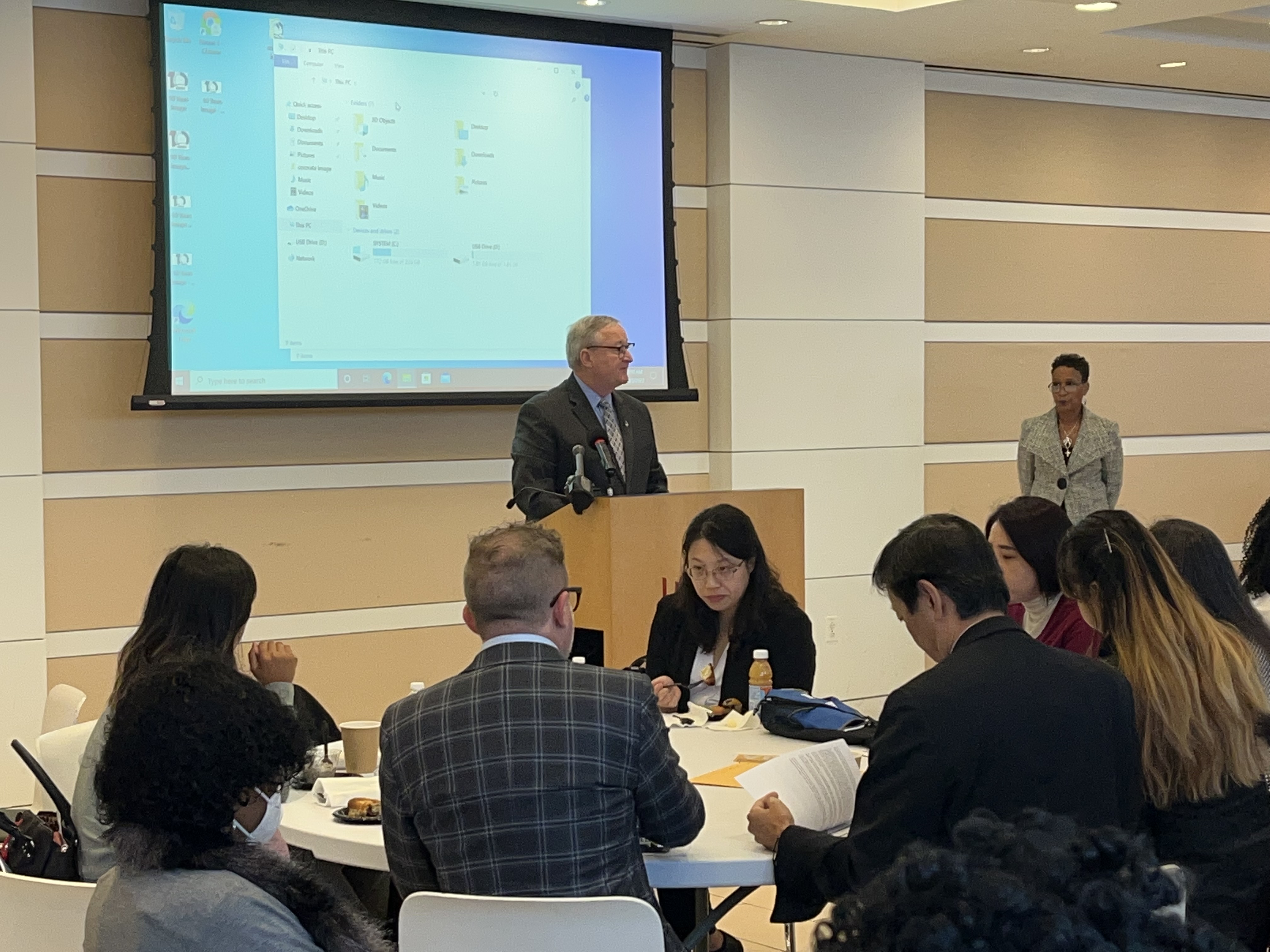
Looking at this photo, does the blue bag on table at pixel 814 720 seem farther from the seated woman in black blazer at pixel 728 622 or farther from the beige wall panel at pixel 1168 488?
the beige wall panel at pixel 1168 488

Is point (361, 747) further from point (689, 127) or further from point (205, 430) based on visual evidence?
point (689, 127)

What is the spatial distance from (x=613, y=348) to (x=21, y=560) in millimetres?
2252

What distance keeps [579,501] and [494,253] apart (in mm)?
1727

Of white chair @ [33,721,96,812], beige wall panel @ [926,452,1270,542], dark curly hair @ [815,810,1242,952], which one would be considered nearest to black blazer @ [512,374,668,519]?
white chair @ [33,721,96,812]

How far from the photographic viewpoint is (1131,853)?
899mm

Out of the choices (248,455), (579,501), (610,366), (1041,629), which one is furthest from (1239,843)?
(248,455)

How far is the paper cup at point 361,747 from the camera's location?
3342 mm

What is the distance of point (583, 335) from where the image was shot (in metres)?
5.50

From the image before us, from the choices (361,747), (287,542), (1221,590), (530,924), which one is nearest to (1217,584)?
(1221,590)

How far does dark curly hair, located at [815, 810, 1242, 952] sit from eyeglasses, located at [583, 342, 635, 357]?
4.60 m

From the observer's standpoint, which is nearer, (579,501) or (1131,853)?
(1131,853)

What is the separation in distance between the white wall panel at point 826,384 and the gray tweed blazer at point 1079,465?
628mm

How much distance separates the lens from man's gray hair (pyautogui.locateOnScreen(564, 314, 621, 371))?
5.47m

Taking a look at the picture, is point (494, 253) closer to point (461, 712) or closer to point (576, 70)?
point (576, 70)
